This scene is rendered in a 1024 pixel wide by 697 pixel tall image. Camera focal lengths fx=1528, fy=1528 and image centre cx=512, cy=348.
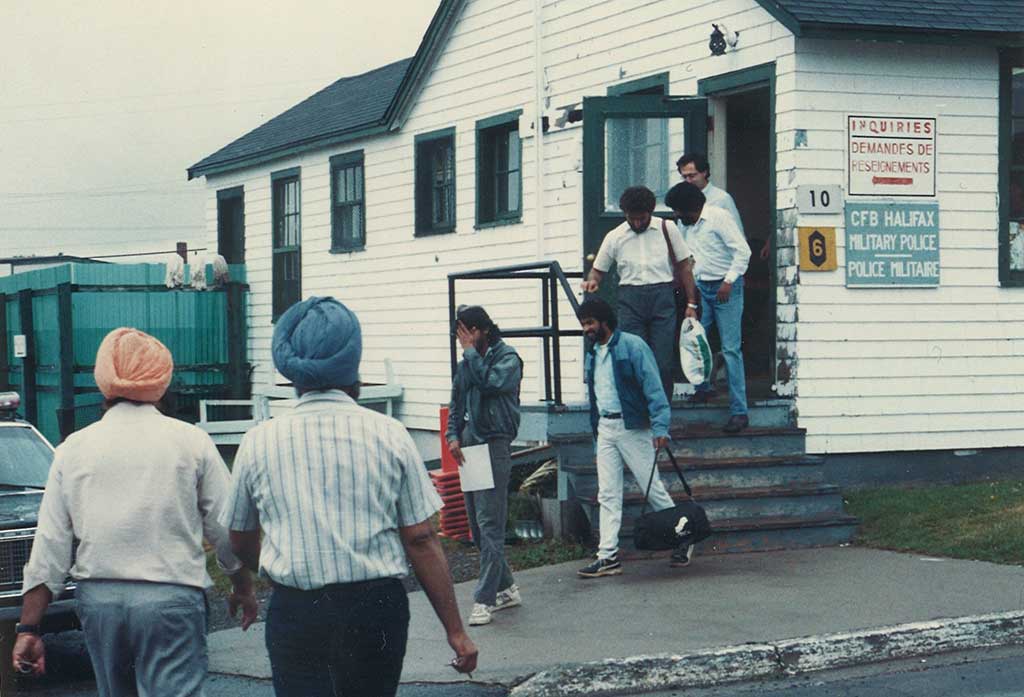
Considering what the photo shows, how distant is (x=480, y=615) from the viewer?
9055 millimetres

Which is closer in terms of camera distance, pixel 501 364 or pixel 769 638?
pixel 769 638

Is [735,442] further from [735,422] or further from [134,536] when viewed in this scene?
[134,536]

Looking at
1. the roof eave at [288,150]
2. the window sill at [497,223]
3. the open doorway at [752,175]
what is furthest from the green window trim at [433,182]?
the open doorway at [752,175]

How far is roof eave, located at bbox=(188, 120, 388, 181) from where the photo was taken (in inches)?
789

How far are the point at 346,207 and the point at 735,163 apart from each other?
773cm

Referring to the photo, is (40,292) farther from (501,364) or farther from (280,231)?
(501,364)

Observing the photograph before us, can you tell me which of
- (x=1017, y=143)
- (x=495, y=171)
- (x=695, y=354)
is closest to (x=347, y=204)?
(x=495, y=171)

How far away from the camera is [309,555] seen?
4.13m

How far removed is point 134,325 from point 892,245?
536 inches

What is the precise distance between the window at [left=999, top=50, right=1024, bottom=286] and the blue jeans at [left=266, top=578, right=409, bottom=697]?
1019cm

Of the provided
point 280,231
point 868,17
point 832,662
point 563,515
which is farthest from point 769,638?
point 280,231

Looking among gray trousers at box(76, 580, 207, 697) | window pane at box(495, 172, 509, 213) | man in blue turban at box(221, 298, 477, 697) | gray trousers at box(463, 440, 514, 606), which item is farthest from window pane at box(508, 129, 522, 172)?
man in blue turban at box(221, 298, 477, 697)

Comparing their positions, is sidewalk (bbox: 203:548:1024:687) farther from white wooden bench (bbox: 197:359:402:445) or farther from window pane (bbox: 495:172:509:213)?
white wooden bench (bbox: 197:359:402:445)

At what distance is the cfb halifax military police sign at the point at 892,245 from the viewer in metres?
12.7
